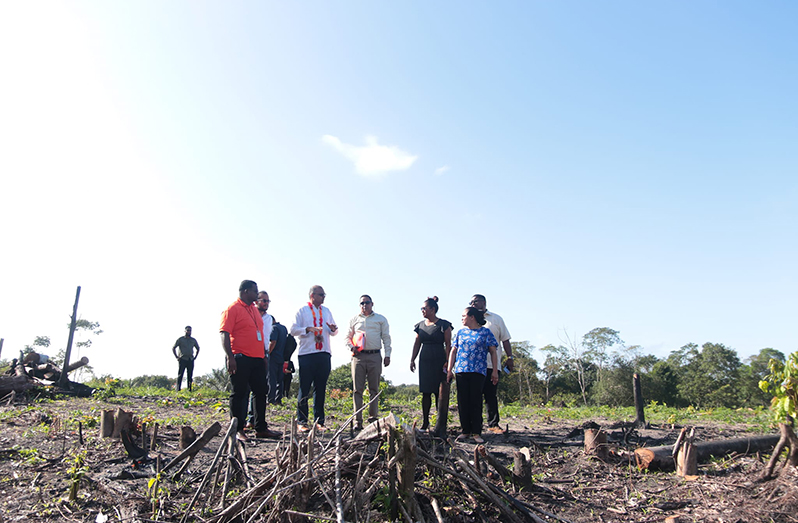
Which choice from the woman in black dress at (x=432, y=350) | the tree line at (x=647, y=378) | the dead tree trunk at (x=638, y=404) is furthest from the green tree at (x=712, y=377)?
the woman in black dress at (x=432, y=350)

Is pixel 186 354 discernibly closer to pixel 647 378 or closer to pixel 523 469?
pixel 523 469

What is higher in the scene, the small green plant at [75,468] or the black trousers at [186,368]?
the black trousers at [186,368]

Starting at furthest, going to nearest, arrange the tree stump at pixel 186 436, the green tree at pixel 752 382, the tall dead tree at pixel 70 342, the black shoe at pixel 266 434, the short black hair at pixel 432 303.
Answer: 1. the green tree at pixel 752 382
2. the tall dead tree at pixel 70 342
3. the short black hair at pixel 432 303
4. the black shoe at pixel 266 434
5. the tree stump at pixel 186 436

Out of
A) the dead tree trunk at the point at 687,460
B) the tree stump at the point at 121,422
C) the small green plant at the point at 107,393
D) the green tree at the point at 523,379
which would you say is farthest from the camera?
the green tree at the point at 523,379

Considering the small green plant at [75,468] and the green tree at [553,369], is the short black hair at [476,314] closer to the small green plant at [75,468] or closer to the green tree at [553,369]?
the small green plant at [75,468]

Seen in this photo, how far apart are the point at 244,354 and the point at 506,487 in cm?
327

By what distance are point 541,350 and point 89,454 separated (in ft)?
136

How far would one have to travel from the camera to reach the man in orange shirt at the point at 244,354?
18.0 feet

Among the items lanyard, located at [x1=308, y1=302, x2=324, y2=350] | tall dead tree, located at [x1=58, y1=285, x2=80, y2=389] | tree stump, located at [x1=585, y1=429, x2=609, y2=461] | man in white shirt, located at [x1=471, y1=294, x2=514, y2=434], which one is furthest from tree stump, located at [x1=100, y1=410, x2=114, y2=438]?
tall dead tree, located at [x1=58, y1=285, x2=80, y2=389]

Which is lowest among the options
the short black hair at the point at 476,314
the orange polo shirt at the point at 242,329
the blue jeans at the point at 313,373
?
the blue jeans at the point at 313,373

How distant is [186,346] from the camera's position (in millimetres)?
13484

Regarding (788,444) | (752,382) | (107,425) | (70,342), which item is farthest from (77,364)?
(752,382)

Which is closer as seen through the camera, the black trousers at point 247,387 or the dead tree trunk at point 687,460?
the dead tree trunk at point 687,460

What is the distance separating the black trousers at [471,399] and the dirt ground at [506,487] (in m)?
0.38
